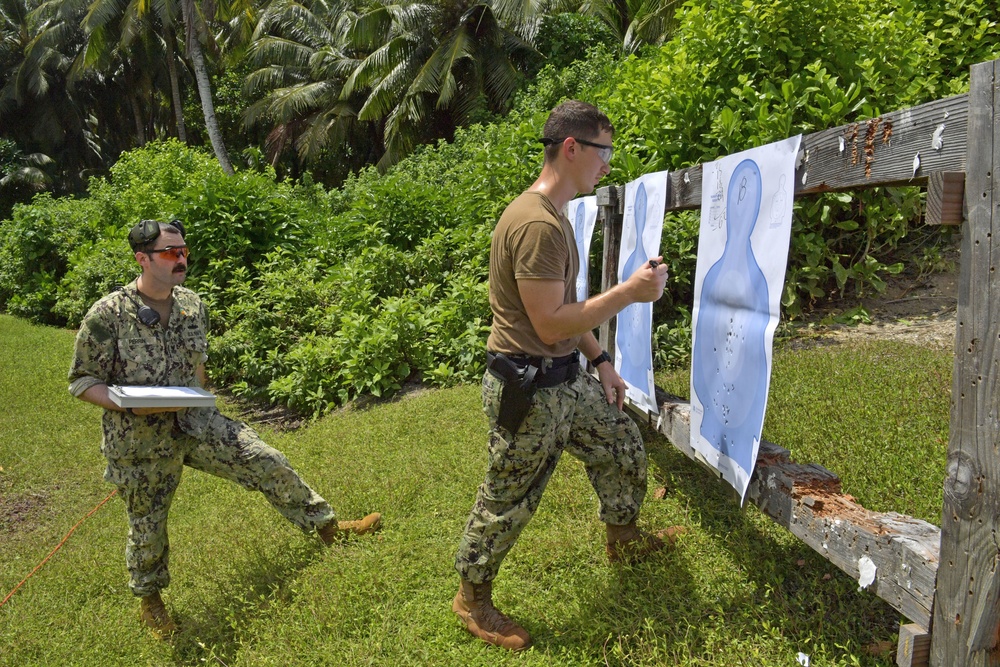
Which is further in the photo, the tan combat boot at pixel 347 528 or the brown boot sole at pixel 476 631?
the tan combat boot at pixel 347 528

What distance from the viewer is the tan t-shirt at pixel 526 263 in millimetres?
2754

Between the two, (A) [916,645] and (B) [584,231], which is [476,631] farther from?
(B) [584,231]

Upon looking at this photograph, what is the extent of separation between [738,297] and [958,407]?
3.50 feet

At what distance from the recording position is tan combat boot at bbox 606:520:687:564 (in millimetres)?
3518

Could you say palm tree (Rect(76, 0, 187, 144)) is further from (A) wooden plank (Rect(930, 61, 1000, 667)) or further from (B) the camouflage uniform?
(A) wooden plank (Rect(930, 61, 1000, 667))

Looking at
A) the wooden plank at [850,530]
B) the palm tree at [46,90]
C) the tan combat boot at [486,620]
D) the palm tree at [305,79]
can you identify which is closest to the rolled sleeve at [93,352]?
the tan combat boot at [486,620]

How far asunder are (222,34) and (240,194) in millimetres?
21057

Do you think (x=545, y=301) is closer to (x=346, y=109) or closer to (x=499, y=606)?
(x=499, y=606)

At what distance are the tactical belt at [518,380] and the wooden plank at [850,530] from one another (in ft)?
2.83

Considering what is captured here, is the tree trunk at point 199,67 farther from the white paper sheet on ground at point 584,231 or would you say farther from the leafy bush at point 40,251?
the white paper sheet on ground at point 584,231

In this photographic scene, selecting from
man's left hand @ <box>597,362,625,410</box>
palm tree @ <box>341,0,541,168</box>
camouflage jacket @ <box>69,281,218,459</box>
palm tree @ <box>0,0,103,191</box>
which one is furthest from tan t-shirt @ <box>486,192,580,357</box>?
palm tree @ <box>0,0,103,191</box>

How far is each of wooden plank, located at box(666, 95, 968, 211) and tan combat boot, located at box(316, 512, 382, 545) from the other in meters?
2.93

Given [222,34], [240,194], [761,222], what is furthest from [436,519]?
[222,34]

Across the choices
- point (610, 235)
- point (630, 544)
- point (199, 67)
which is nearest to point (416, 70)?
point (199, 67)
